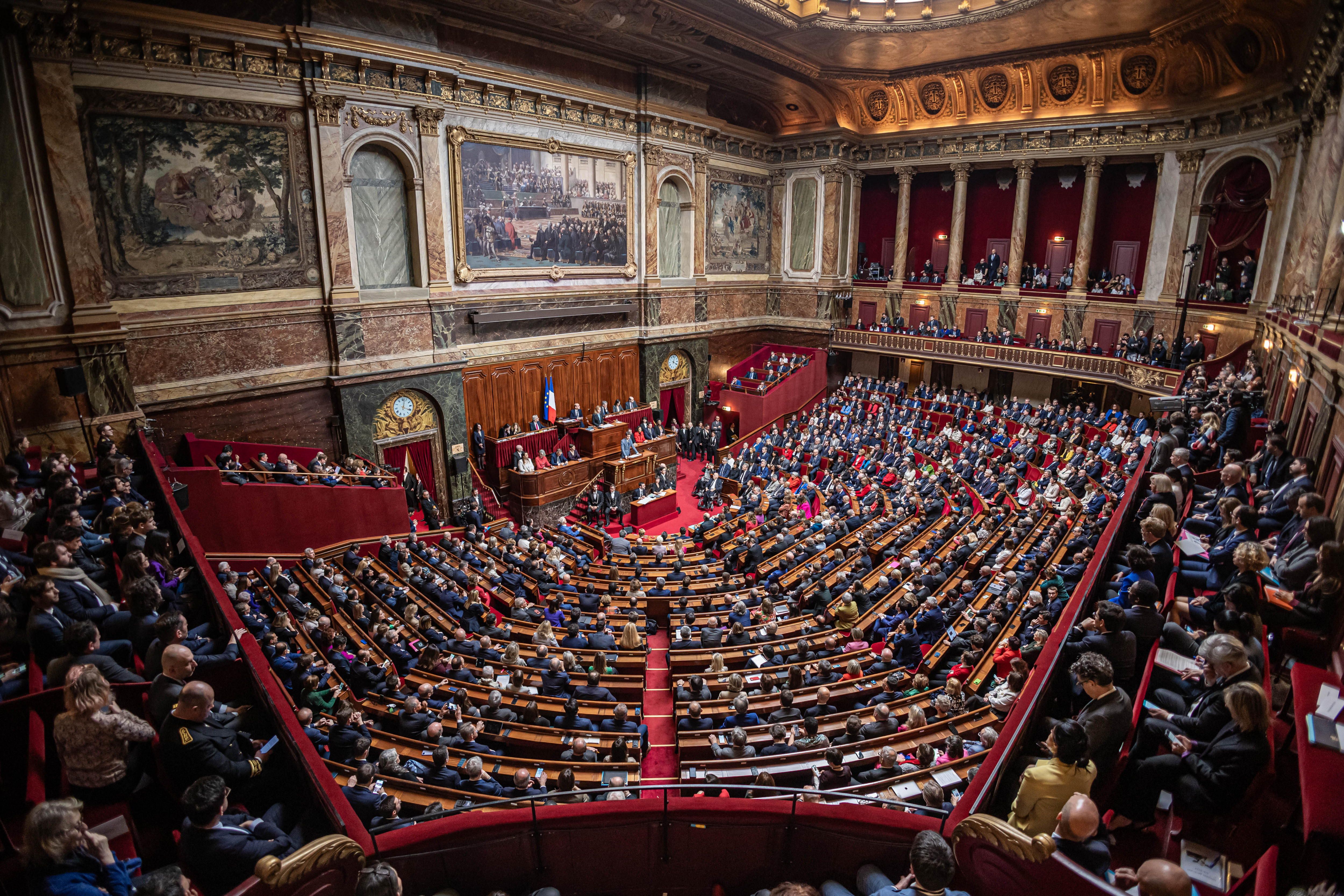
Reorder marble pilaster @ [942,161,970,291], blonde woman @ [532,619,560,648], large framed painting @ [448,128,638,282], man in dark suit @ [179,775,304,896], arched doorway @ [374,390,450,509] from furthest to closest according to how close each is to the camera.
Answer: marble pilaster @ [942,161,970,291], large framed painting @ [448,128,638,282], arched doorway @ [374,390,450,509], blonde woman @ [532,619,560,648], man in dark suit @ [179,775,304,896]

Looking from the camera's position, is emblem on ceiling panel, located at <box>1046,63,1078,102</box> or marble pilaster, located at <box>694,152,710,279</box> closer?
emblem on ceiling panel, located at <box>1046,63,1078,102</box>

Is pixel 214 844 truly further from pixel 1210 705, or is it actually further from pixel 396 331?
pixel 396 331

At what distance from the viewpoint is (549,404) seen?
19.4 metres

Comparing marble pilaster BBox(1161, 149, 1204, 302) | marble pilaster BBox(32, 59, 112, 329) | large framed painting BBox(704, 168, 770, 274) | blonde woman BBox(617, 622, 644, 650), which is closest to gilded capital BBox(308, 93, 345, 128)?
marble pilaster BBox(32, 59, 112, 329)

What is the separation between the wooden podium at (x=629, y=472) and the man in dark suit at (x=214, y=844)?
15.0 meters

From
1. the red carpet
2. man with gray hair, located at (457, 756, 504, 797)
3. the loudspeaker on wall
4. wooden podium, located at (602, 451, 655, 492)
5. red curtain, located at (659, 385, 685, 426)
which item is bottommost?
the red carpet

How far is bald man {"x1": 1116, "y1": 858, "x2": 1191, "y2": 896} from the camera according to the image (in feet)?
8.14

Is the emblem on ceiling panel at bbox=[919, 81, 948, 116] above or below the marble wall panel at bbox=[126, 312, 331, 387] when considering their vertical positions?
above

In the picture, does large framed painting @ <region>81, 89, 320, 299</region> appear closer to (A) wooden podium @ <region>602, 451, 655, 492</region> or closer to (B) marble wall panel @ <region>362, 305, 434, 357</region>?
(B) marble wall panel @ <region>362, 305, 434, 357</region>

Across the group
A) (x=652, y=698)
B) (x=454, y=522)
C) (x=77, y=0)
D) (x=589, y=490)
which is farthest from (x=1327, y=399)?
(x=77, y=0)

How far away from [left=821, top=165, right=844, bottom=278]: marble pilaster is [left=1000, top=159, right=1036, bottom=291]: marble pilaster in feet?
19.7

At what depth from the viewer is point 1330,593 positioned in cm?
439

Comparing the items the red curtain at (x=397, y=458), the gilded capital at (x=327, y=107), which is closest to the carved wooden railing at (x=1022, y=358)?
the red curtain at (x=397, y=458)

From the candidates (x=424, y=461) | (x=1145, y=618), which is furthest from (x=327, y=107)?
(x=1145, y=618)
